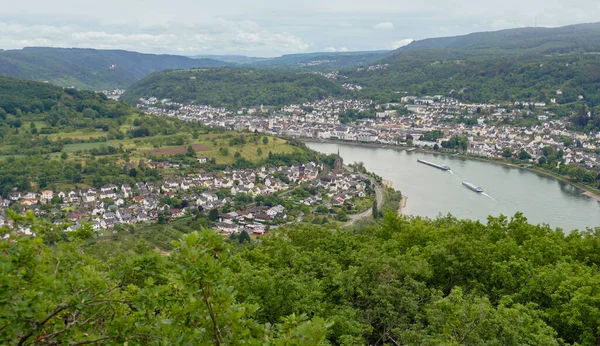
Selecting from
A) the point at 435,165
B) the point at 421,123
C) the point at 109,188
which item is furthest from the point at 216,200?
the point at 421,123

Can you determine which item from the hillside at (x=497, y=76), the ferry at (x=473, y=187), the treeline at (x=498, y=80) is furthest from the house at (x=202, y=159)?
the hillside at (x=497, y=76)

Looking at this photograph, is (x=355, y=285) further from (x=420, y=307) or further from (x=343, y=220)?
(x=343, y=220)

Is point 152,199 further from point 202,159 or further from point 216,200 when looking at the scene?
point 202,159

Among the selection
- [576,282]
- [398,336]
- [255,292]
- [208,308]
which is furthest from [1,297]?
[576,282]

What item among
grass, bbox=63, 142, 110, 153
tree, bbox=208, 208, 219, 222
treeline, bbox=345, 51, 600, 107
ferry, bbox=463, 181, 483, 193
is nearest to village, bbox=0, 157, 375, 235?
tree, bbox=208, 208, 219, 222

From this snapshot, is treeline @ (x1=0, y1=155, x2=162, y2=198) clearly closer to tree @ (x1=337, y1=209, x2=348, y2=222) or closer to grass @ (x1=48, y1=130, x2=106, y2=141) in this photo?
grass @ (x1=48, y1=130, x2=106, y2=141)

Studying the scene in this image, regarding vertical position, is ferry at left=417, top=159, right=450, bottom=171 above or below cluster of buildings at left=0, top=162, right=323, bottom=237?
below
